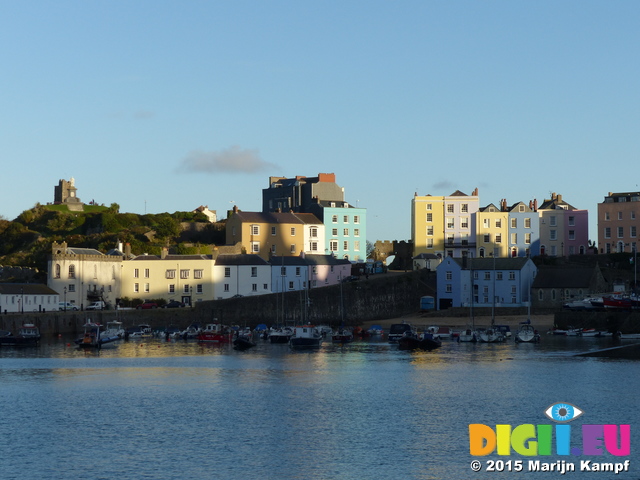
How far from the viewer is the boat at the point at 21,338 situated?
81.0 metres

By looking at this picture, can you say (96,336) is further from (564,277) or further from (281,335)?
(564,277)

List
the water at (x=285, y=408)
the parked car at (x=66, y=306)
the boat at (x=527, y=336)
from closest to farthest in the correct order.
Result: the water at (x=285, y=408), the boat at (x=527, y=336), the parked car at (x=66, y=306)

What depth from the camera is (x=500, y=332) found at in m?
80.6

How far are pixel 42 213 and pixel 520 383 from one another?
8654cm

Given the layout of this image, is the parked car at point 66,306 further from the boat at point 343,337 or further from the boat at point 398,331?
the boat at point 398,331

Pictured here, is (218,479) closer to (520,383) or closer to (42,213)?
(520,383)

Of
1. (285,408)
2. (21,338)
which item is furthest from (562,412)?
(21,338)

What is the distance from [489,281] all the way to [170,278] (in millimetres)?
31150

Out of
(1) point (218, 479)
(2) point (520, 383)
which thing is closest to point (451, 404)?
(2) point (520, 383)

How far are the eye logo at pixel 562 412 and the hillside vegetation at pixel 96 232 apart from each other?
63207 mm

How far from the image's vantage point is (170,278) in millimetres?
95500

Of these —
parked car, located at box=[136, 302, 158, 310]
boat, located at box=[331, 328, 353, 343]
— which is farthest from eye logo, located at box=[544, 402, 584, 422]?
parked car, located at box=[136, 302, 158, 310]

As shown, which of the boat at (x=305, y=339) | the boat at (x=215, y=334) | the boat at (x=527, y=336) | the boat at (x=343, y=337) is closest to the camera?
the boat at (x=305, y=339)

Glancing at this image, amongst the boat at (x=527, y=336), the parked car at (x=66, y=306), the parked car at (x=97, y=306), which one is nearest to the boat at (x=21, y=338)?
the parked car at (x=66, y=306)
